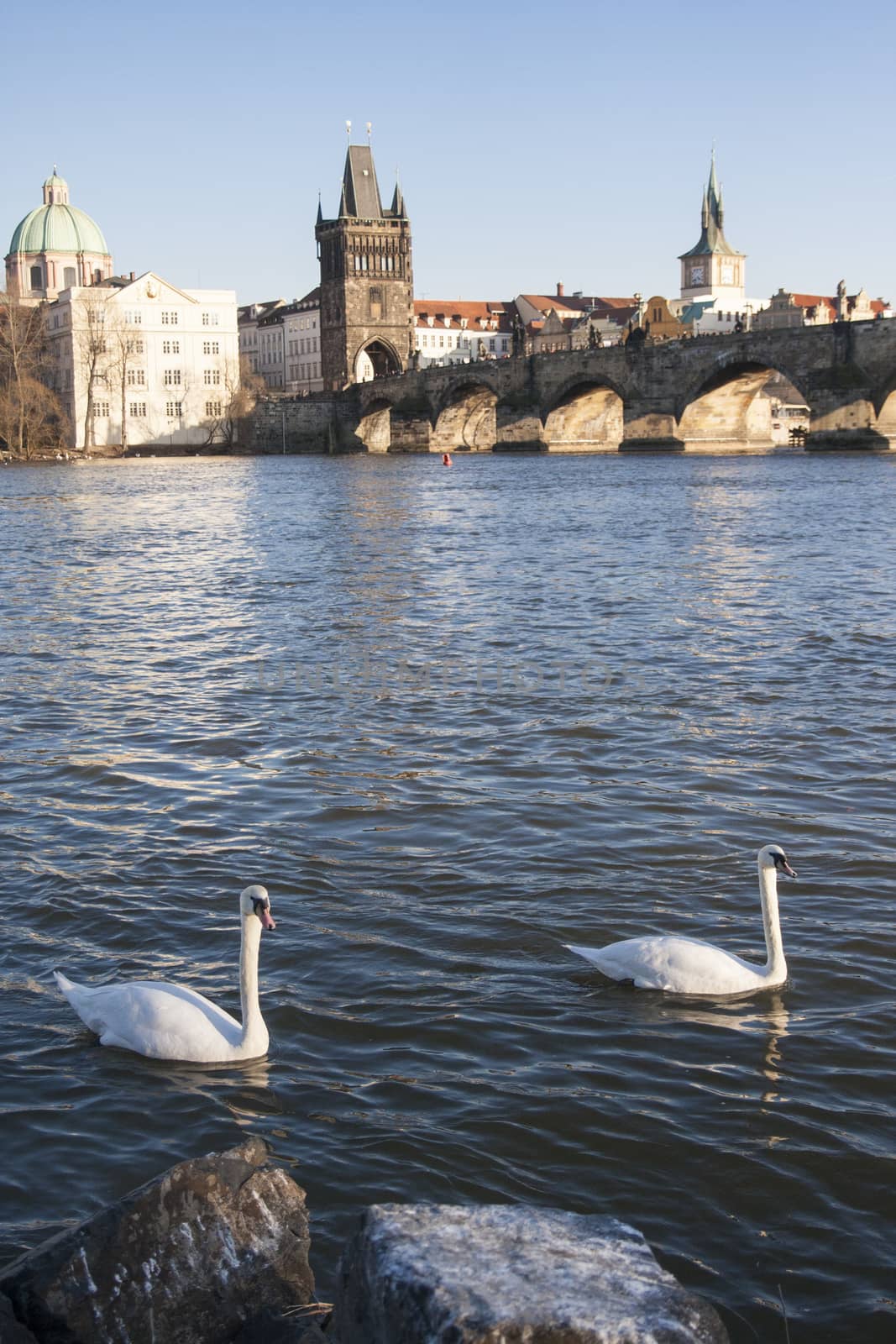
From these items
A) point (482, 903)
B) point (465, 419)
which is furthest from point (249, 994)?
point (465, 419)

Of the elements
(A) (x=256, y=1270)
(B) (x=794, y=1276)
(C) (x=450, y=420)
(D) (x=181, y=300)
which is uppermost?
(D) (x=181, y=300)

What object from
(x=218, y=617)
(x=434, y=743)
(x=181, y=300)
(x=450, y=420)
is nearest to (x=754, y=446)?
(x=450, y=420)

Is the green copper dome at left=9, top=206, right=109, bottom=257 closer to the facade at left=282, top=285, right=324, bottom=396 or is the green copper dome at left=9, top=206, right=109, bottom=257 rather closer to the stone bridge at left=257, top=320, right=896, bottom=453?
the facade at left=282, top=285, right=324, bottom=396

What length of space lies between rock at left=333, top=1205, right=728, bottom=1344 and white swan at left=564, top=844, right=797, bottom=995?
2468 mm

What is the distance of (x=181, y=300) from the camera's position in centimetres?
9625

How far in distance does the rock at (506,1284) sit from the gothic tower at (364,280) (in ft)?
375

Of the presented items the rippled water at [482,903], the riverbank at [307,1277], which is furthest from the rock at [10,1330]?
the rippled water at [482,903]

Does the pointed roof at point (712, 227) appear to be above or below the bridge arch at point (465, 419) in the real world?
above

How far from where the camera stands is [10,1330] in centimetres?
306

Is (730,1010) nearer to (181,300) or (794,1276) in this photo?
(794,1276)

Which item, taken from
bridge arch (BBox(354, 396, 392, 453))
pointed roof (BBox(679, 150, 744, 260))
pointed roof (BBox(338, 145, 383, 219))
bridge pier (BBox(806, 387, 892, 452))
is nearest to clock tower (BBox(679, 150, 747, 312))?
pointed roof (BBox(679, 150, 744, 260))

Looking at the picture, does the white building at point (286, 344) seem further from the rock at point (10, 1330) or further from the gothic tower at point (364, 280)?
the rock at point (10, 1330)

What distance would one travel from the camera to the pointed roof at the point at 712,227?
153 metres

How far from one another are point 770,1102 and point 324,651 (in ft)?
32.0
